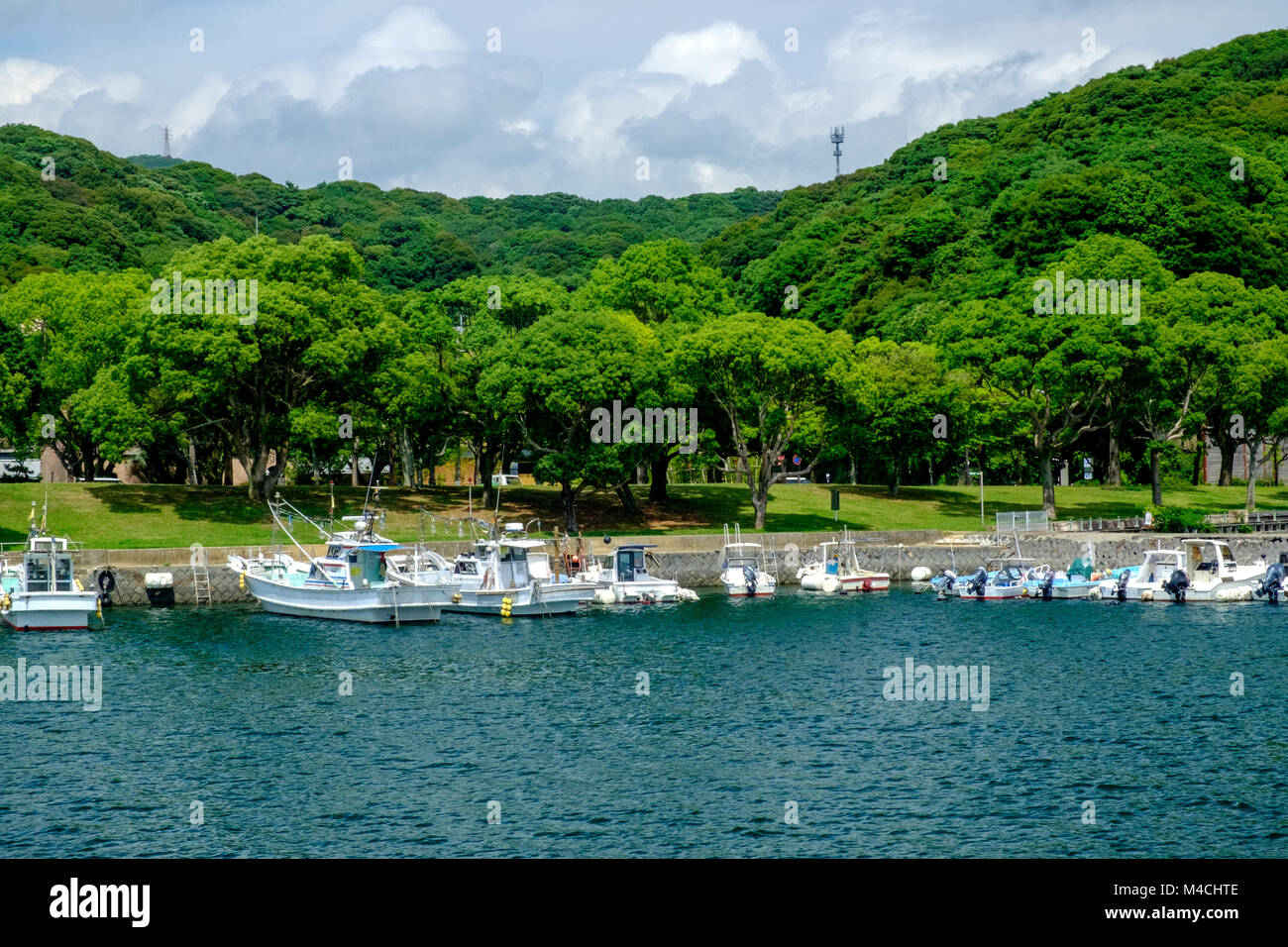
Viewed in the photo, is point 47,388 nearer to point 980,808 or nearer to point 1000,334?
point 1000,334

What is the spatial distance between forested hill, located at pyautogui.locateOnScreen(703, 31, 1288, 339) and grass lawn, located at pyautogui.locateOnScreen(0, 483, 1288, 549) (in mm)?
25001

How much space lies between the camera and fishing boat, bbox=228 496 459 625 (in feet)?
207

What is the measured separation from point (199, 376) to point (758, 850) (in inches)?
2452

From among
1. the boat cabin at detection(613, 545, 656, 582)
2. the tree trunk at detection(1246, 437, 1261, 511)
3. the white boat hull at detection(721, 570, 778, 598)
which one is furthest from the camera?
the tree trunk at detection(1246, 437, 1261, 511)

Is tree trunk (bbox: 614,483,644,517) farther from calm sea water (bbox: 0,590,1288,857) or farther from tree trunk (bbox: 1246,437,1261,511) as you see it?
tree trunk (bbox: 1246,437,1261,511)

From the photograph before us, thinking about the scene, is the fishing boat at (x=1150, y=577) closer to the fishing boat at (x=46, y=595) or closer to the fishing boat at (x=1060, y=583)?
the fishing boat at (x=1060, y=583)

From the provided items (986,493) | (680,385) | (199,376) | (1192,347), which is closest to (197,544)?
(199,376)

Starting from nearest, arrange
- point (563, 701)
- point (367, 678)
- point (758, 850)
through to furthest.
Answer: point (758, 850)
point (563, 701)
point (367, 678)

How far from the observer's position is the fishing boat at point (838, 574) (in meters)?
75.9

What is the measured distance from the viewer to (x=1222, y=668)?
4672 centimetres

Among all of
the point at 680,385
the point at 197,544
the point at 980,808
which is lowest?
the point at 980,808

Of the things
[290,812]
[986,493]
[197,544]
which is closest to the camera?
[290,812]

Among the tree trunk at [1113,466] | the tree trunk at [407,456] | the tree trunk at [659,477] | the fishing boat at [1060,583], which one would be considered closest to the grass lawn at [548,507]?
the tree trunk at [659,477]

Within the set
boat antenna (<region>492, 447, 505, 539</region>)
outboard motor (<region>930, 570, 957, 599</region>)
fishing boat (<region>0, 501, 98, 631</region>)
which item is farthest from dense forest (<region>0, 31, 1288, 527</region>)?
fishing boat (<region>0, 501, 98, 631</region>)
